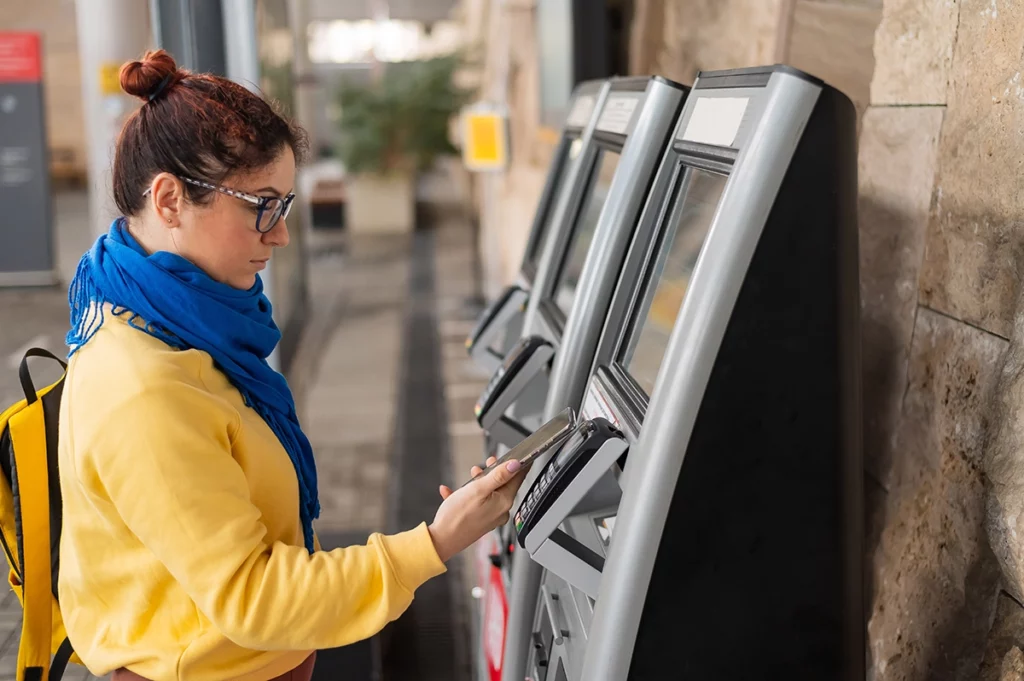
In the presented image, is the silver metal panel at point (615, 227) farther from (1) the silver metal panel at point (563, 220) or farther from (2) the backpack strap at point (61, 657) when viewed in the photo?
(2) the backpack strap at point (61, 657)

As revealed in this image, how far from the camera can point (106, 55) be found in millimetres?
5625

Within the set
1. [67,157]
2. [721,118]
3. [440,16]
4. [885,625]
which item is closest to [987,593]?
[885,625]

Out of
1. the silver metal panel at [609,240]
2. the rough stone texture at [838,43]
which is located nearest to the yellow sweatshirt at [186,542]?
the silver metal panel at [609,240]

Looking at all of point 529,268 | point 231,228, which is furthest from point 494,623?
point 231,228

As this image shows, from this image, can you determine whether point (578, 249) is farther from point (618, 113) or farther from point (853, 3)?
point (853, 3)

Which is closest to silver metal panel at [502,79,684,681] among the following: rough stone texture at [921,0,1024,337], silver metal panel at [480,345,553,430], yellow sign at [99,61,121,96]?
silver metal panel at [480,345,553,430]

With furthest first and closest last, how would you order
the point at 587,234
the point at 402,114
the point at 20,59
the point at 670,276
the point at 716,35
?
the point at 402,114
the point at 20,59
the point at 716,35
the point at 587,234
the point at 670,276

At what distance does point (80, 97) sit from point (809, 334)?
16.7 m

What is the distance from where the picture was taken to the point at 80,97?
51.8ft

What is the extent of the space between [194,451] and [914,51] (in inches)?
50.2

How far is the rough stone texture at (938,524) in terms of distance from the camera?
1.37m

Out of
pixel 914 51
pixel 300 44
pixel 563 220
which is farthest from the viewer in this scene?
pixel 300 44

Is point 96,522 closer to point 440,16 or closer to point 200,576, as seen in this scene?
point 200,576

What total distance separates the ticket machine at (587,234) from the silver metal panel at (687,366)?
0.45m
